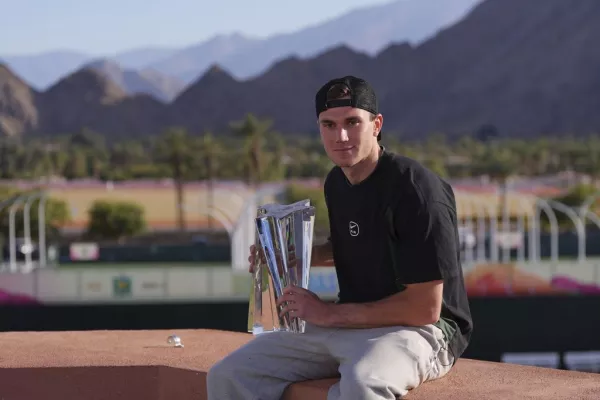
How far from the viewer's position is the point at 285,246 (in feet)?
14.3

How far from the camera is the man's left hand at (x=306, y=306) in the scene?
419 centimetres

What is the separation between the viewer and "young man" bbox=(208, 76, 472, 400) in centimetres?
395

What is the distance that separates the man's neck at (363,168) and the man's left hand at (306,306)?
0.43 meters

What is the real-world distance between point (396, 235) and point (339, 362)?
0.52 meters

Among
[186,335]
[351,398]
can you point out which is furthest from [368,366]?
[186,335]

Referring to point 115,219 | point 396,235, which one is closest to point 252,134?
point 115,219

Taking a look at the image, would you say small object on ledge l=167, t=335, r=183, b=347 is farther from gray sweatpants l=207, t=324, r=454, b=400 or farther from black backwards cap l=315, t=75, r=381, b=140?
black backwards cap l=315, t=75, r=381, b=140

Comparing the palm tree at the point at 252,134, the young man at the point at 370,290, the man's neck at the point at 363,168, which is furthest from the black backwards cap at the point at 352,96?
the palm tree at the point at 252,134

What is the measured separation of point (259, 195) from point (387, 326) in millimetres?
33843

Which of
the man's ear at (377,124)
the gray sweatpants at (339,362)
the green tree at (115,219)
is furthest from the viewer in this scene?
the green tree at (115,219)

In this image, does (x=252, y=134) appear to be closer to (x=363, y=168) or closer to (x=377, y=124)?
(x=377, y=124)

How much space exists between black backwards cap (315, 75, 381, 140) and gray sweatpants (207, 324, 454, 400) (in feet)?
2.58

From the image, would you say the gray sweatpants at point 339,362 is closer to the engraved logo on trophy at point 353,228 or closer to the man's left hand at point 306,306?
the man's left hand at point 306,306

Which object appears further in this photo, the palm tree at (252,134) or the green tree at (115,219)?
the green tree at (115,219)
